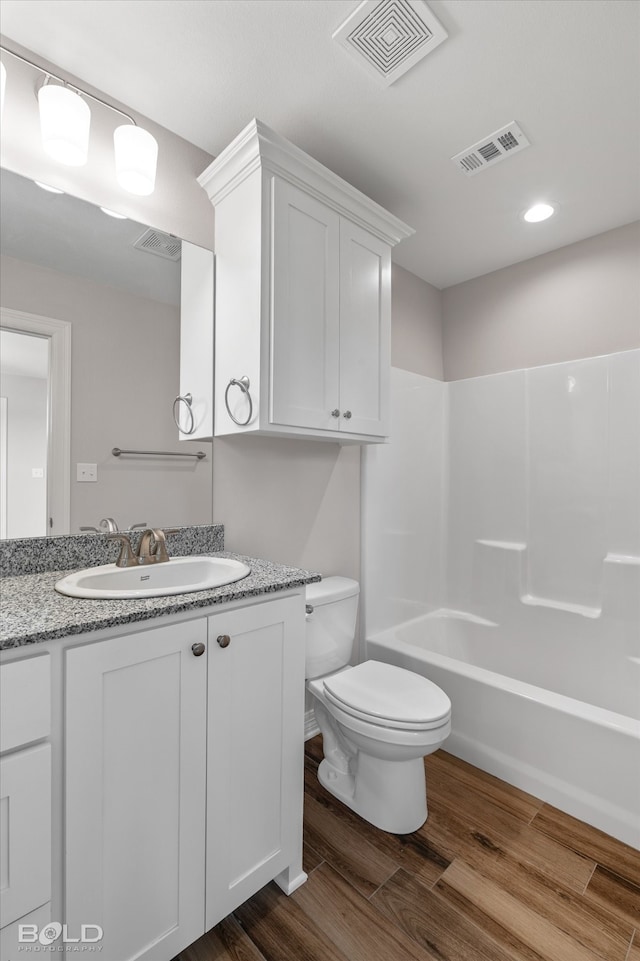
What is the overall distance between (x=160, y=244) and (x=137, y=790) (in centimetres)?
162

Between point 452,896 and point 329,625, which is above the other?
point 329,625

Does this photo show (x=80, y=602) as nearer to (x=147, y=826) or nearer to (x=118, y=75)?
(x=147, y=826)

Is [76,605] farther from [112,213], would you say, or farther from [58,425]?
[112,213]

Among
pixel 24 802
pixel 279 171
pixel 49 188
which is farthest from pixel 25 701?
pixel 279 171

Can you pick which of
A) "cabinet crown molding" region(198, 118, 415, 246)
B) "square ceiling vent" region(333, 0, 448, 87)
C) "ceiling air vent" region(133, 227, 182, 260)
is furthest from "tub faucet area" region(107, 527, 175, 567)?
"square ceiling vent" region(333, 0, 448, 87)

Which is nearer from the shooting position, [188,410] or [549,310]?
[188,410]

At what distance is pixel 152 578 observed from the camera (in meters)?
1.43

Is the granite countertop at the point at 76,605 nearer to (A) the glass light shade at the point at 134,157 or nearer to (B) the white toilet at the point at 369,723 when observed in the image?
(B) the white toilet at the point at 369,723

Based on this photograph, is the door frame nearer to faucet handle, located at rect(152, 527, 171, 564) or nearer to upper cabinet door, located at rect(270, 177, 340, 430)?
faucet handle, located at rect(152, 527, 171, 564)

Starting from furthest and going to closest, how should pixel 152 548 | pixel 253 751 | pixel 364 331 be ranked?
pixel 364 331 < pixel 152 548 < pixel 253 751

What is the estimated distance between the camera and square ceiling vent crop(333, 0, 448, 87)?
121 cm

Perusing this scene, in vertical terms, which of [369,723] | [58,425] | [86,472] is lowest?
[369,723]

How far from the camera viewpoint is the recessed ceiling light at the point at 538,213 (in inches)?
83.0

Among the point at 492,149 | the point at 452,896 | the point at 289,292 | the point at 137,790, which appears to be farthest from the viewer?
the point at 492,149
